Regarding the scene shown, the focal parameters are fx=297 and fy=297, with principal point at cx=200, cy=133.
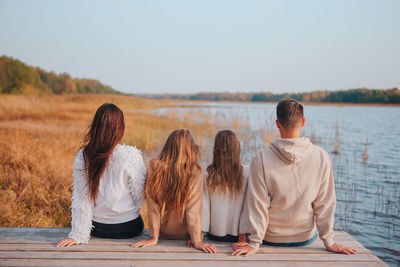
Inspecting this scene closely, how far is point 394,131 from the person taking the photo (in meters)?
15.1

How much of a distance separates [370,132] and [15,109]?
15.4 meters

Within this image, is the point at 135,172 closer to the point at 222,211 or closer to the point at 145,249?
the point at 145,249

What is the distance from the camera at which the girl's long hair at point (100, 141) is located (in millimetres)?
2121

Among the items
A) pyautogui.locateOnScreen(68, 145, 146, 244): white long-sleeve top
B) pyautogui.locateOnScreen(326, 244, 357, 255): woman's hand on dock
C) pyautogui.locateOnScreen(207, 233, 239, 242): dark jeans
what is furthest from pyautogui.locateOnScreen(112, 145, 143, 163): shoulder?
pyautogui.locateOnScreen(326, 244, 357, 255): woman's hand on dock

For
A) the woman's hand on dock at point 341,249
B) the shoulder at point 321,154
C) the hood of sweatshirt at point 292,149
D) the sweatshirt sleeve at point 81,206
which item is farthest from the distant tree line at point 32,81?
the woman's hand on dock at point 341,249

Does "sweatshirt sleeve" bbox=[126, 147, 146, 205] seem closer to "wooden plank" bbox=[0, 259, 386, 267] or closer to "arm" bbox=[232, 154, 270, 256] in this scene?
"wooden plank" bbox=[0, 259, 386, 267]

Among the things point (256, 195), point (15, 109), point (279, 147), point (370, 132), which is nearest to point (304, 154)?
point (279, 147)

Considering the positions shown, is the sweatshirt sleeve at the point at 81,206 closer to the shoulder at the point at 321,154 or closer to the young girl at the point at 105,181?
the young girl at the point at 105,181

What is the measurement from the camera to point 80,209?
7.31 feet

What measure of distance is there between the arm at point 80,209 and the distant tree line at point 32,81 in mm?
15178

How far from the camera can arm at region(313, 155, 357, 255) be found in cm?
207

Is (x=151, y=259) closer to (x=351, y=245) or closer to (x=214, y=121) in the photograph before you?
(x=351, y=245)

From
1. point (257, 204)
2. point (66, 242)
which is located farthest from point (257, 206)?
point (66, 242)

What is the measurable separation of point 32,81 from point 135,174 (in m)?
21.5
